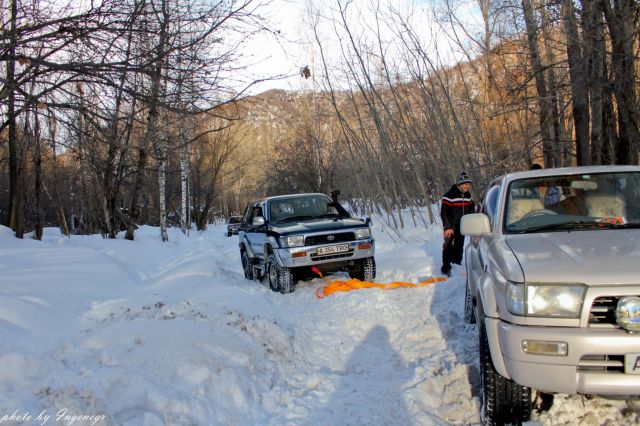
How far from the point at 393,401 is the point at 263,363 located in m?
1.44

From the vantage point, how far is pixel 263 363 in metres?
4.71

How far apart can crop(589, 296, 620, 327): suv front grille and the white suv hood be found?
106 mm

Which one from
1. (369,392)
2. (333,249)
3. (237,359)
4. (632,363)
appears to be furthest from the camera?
(333,249)

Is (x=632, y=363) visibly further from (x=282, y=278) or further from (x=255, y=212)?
(x=255, y=212)

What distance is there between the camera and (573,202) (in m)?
4.20

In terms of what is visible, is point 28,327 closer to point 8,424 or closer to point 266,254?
point 8,424

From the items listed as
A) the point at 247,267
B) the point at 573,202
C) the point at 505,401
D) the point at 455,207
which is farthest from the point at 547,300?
the point at 247,267

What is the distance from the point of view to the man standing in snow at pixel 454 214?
27.9 ft

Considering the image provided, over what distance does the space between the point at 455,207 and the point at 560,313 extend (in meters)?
6.01

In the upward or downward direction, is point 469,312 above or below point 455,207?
below

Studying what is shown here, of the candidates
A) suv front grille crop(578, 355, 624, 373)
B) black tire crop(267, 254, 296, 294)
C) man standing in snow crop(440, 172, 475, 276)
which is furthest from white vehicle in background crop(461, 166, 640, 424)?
black tire crop(267, 254, 296, 294)

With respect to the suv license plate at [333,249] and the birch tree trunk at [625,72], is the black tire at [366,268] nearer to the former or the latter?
the suv license plate at [333,249]

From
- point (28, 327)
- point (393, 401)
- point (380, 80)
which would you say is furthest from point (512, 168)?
point (28, 327)

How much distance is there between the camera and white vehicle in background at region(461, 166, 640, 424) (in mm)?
2693
